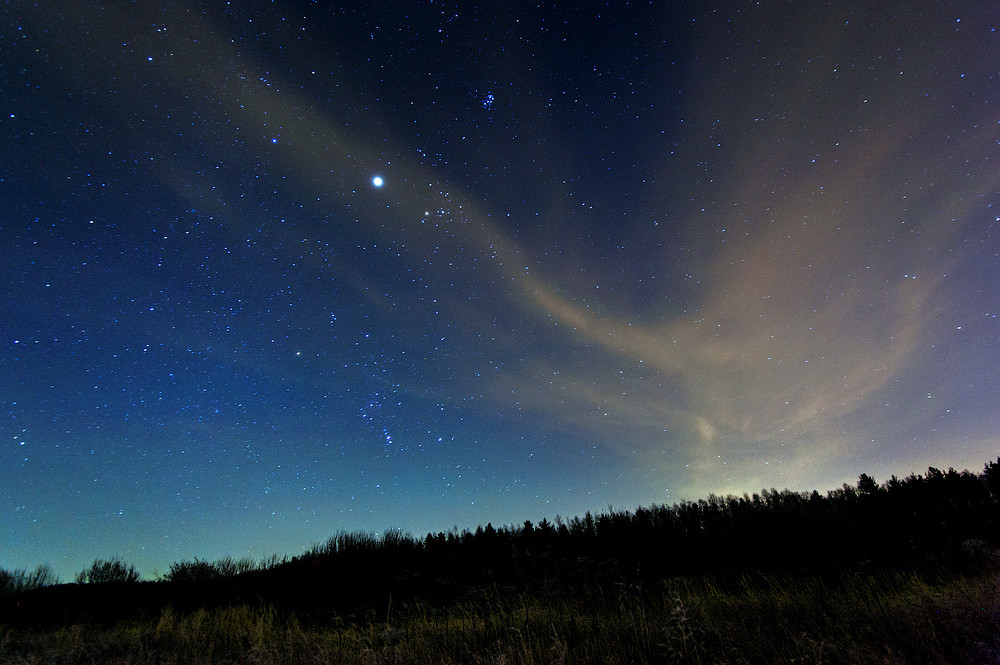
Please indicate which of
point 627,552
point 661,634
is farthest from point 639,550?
point 661,634

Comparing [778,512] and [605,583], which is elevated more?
[778,512]

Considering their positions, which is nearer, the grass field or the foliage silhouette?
the grass field

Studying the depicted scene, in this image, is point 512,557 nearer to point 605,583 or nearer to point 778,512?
point 605,583

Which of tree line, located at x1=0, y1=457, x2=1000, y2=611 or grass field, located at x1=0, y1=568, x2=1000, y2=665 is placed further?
tree line, located at x1=0, y1=457, x2=1000, y2=611

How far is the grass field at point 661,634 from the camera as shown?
668cm

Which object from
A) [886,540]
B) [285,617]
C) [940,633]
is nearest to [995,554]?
[886,540]

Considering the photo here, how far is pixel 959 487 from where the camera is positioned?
19.6 m

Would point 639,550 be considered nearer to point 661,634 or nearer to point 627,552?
point 627,552

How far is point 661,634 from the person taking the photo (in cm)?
822

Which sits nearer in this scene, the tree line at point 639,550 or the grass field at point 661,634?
the grass field at point 661,634

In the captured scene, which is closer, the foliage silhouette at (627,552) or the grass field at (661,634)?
the grass field at (661,634)

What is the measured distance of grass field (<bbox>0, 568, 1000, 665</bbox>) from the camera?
21.9 ft

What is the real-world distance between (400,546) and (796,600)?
18753 mm

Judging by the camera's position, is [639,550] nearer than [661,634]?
No
